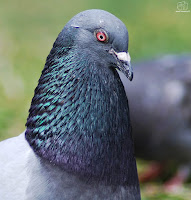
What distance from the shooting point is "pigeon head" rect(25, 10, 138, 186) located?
4.29 metres

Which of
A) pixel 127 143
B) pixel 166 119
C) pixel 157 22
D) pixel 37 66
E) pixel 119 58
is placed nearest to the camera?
pixel 119 58

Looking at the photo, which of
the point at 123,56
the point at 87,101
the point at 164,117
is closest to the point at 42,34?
the point at 164,117

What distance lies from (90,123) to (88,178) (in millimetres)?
422

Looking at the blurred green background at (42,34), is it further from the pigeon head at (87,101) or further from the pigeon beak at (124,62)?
the pigeon beak at (124,62)

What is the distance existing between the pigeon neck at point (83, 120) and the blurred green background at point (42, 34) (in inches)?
148

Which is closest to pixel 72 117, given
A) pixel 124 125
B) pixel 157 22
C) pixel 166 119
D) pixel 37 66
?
pixel 124 125

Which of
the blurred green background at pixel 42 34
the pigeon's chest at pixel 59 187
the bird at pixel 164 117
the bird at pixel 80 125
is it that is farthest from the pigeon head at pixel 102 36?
the blurred green background at pixel 42 34

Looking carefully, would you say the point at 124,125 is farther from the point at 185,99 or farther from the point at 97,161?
the point at 185,99

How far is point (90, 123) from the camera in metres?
4.37

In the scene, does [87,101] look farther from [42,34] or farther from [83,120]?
[42,34]

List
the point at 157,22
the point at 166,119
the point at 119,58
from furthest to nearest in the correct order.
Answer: the point at 157,22
the point at 166,119
the point at 119,58

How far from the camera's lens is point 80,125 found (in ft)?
14.3

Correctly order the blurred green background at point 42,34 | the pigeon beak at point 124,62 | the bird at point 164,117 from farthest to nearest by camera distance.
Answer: the blurred green background at point 42,34 → the bird at point 164,117 → the pigeon beak at point 124,62

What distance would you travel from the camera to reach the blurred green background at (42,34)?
9.09m
